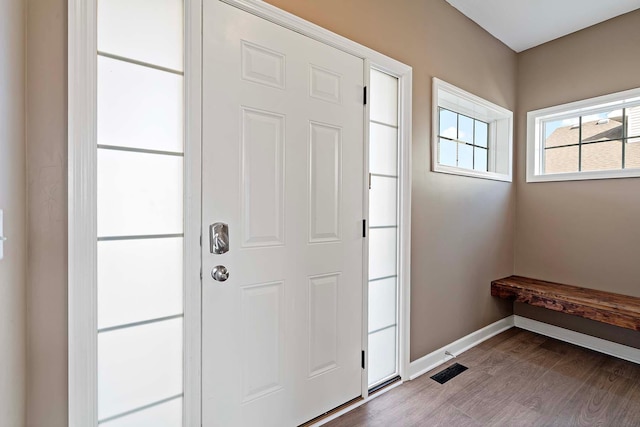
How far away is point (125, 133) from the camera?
3.91 feet

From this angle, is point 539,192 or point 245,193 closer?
point 245,193

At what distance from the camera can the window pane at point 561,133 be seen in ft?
9.48

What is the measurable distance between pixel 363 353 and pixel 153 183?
1548 mm

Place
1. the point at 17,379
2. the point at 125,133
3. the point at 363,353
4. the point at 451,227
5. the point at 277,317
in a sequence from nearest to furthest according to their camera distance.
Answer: the point at 17,379 < the point at 125,133 < the point at 277,317 < the point at 363,353 < the point at 451,227

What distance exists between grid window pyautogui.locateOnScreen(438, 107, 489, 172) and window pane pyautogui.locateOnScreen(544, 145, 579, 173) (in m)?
0.62

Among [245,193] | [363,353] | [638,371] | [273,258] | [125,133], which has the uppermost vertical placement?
[125,133]

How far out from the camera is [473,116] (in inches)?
111

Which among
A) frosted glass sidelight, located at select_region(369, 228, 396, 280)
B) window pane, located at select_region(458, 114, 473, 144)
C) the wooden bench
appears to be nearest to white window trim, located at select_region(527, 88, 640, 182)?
window pane, located at select_region(458, 114, 473, 144)

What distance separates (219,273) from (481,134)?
2.75m

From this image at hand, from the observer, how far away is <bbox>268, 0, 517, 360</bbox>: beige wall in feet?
6.55

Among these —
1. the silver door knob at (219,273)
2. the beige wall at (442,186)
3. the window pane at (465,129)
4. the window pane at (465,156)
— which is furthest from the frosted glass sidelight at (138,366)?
the window pane at (465,129)

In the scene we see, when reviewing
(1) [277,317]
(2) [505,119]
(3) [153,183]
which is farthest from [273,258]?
(2) [505,119]

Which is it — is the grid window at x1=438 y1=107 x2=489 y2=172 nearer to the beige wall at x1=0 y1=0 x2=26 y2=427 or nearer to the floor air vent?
the floor air vent

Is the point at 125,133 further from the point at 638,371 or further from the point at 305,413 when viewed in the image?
the point at 638,371
